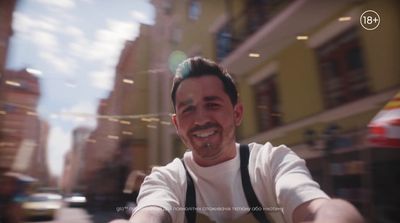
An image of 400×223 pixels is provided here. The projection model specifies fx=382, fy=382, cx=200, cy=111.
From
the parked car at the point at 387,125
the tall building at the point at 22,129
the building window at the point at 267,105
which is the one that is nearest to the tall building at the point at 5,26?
the tall building at the point at 22,129

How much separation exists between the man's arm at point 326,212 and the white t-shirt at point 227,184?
73 millimetres

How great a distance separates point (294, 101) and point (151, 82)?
1.62 feet

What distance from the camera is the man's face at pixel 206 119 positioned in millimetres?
Answer: 1225

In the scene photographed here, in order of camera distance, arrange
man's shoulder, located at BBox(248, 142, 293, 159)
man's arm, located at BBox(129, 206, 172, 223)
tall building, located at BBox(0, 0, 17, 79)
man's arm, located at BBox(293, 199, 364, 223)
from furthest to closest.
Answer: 1. tall building, located at BBox(0, 0, 17, 79)
2. man's shoulder, located at BBox(248, 142, 293, 159)
3. man's arm, located at BBox(129, 206, 172, 223)
4. man's arm, located at BBox(293, 199, 364, 223)

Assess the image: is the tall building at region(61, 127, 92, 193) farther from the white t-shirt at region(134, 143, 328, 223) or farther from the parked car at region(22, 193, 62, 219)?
the white t-shirt at region(134, 143, 328, 223)

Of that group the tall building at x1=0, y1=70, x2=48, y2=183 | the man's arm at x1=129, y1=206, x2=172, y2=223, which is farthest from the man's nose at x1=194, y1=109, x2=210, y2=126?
the tall building at x1=0, y1=70, x2=48, y2=183

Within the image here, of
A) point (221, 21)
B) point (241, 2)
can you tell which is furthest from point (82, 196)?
point (241, 2)

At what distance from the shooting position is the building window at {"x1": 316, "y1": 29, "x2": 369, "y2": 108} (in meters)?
1.28

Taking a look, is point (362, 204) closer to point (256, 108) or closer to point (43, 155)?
point (256, 108)

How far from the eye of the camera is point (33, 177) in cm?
127

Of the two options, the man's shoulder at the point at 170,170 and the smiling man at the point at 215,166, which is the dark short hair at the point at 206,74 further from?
the man's shoulder at the point at 170,170

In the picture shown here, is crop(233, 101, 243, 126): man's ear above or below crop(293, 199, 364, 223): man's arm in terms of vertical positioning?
above

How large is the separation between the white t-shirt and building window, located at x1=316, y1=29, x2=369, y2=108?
26 cm

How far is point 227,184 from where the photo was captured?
1.24 metres
